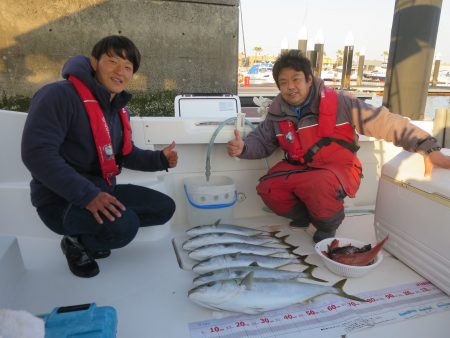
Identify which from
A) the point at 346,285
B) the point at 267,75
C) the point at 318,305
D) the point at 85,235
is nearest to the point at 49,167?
the point at 85,235

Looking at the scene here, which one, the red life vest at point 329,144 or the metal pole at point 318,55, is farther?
the metal pole at point 318,55

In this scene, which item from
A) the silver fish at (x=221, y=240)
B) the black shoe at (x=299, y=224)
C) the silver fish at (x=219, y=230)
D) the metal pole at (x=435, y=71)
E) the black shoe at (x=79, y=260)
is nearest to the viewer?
the black shoe at (x=79, y=260)

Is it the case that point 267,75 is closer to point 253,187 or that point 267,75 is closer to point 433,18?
point 433,18

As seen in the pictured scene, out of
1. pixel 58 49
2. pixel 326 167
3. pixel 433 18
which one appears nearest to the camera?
pixel 326 167

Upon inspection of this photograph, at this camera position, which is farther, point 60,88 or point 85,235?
point 85,235

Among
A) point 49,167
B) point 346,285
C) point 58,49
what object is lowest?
point 346,285

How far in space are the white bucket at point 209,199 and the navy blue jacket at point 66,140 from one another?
2.15 ft

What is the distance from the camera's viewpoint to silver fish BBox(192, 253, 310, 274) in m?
2.04

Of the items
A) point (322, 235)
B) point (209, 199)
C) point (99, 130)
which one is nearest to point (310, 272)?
point (322, 235)

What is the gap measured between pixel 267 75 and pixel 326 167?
112 ft

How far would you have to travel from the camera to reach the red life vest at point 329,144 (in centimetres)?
245

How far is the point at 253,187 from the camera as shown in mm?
3021

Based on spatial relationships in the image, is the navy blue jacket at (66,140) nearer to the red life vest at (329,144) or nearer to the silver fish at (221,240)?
the silver fish at (221,240)

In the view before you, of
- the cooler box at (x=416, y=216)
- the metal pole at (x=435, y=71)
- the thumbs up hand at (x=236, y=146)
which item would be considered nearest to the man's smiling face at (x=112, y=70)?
the thumbs up hand at (x=236, y=146)
